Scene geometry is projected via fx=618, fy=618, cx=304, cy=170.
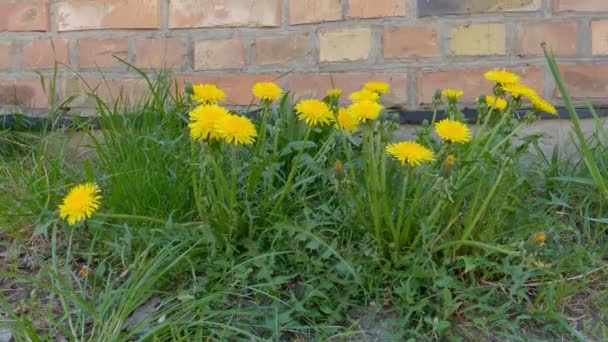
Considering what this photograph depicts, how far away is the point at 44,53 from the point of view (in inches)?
96.1

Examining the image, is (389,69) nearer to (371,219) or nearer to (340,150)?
(340,150)

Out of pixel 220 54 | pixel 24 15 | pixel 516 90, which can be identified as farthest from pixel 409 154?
pixel 24 15

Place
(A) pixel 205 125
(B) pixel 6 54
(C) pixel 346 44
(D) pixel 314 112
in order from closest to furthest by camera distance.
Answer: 1. (A) pixel 205 125
2. (D) pixel 314 112
3. (C) pixel 346 44
4. (B) pixel 6 54

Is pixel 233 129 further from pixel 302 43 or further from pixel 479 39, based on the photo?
pixel 479 39

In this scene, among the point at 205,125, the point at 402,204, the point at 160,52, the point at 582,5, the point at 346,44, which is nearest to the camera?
the point at 205,125

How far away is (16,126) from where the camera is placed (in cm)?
236

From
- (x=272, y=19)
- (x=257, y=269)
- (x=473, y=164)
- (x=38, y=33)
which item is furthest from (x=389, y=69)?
(x=38, y=33)

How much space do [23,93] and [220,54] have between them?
0.85 metres

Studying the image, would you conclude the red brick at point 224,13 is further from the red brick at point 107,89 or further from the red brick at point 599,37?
the red brick at point 599,37

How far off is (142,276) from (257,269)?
0.27 metres

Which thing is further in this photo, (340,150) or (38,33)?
(38,33)

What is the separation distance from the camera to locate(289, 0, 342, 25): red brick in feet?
7.23

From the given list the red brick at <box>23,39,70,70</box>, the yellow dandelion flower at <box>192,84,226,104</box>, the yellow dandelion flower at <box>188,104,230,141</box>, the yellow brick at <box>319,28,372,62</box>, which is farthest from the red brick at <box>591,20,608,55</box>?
the red brick at <box>23,39,70,70</box>

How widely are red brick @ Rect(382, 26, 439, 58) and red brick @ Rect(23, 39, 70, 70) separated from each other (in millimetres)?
1251
